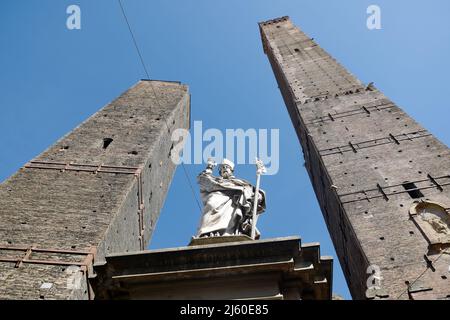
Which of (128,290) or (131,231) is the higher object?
(131,231)

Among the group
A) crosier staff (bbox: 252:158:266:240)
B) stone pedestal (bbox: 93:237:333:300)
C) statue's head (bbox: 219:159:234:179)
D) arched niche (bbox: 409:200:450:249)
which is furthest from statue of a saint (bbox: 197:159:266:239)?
arched niche (bbox: 409:200:450:249)

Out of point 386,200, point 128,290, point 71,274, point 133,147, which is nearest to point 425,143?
point 386,200

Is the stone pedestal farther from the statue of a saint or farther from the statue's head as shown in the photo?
the statue's head

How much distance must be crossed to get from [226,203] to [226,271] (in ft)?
5.20

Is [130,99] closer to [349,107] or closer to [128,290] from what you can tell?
[349,107]

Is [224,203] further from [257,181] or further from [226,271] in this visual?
[226,271]

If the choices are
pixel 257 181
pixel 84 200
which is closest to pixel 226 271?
pixel 257 181

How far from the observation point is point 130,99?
16891mm

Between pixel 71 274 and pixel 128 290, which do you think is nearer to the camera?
pixel 128 290

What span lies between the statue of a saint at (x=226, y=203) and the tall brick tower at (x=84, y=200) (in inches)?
114

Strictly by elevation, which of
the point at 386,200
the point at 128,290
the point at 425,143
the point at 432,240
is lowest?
the point at 128,290

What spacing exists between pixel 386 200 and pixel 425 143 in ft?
9.15

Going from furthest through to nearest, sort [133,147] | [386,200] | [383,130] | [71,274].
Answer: [383,130], [133,147], [386,200], [71,274]

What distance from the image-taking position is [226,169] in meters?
6.91
